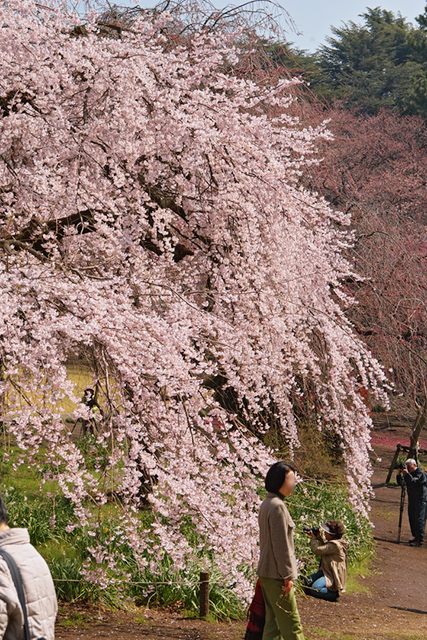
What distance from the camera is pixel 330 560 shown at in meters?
5.50

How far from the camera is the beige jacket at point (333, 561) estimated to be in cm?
547

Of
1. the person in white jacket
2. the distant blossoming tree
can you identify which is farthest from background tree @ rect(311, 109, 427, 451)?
the person in white jacket

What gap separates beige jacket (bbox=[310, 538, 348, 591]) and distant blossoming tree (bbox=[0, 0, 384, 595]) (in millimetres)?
518

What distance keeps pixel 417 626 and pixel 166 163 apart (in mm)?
4777

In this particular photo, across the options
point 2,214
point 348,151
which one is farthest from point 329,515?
point 348,151

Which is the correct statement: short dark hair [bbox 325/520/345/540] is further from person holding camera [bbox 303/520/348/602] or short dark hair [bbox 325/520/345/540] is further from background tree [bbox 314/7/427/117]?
background tree [bbox 314/7/427/117]

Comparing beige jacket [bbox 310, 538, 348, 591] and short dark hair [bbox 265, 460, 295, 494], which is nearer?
short dark hair [bbox 265, 460, 295, 494]

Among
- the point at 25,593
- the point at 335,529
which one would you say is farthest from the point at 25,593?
the point at 335,529

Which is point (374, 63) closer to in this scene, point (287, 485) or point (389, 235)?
point (389, 235)

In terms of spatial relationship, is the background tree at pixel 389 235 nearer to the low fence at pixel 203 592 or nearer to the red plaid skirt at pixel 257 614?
the low fence at pixel 203 592

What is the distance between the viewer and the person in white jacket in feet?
6.73

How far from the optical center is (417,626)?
5957 millimetres

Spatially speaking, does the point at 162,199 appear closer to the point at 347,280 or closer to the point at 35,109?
the point at 35,109

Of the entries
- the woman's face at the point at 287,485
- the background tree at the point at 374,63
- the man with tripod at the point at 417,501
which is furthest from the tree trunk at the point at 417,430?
the background tree at the point at 374,63
